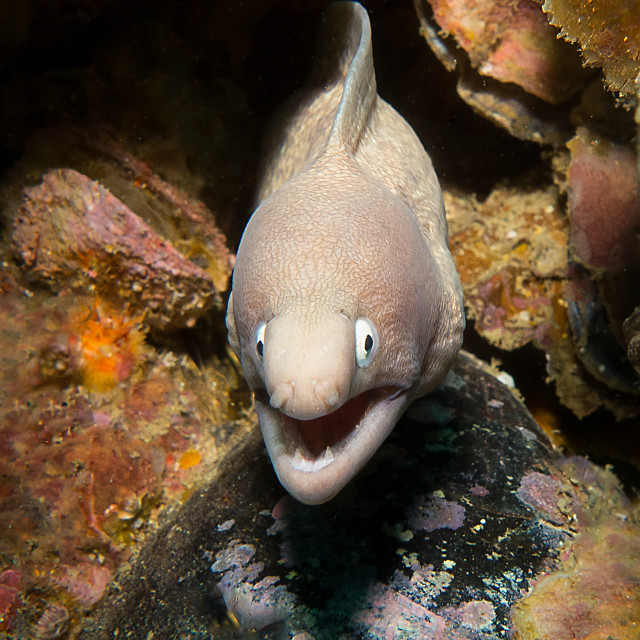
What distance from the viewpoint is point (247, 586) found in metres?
1.99

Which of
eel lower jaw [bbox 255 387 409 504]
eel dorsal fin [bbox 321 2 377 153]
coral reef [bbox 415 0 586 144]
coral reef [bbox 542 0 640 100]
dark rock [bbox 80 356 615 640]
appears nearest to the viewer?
eel lower jaw [bbox 255 387 409 504]

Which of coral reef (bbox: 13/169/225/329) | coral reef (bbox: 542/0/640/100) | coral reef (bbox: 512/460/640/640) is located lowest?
coral reef (bbox: 13/169/225/329)

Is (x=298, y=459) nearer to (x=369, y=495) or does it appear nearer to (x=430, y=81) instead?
(x=369, y=495)

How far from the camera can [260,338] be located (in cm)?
164

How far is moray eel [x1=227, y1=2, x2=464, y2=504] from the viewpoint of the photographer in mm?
1452

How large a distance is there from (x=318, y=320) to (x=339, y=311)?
3.4 inches

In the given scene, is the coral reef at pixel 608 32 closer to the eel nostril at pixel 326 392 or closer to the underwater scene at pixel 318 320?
the underwater scene at pixel 318 320

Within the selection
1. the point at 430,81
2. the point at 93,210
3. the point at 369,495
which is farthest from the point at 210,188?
the point at 369,495

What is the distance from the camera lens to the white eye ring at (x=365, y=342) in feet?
5.08

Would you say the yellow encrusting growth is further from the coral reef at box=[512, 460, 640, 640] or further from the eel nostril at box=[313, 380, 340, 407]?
the coral reef at box=[512, 460, 640, 640]

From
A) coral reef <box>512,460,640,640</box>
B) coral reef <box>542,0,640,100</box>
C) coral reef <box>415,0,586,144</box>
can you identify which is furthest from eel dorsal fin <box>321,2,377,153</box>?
coral reef <box>512,460,640,640</box>

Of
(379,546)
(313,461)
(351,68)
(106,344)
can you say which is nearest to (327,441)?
(313,461)

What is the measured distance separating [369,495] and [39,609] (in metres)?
1.50

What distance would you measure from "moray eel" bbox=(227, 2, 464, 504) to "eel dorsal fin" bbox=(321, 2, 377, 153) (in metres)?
0.01
